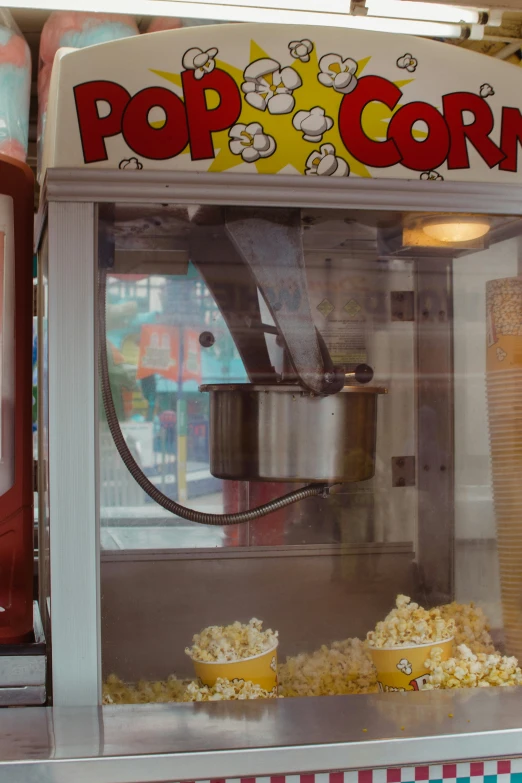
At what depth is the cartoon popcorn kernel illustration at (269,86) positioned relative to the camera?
119cm

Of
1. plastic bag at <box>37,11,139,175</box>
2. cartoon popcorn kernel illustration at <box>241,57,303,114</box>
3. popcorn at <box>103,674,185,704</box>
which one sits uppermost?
plastic bag at <box>37,11,139,175</box>

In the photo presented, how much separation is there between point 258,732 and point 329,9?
Answer: 109cm

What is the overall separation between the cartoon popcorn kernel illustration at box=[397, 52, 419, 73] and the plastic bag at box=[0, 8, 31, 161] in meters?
0.74

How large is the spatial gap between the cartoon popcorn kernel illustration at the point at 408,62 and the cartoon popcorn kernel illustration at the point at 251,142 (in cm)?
24

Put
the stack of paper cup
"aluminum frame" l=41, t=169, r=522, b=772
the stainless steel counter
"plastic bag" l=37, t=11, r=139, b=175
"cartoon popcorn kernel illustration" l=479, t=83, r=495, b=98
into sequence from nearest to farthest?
the stainless steel counter → "aluminum frame" l=41, t=169, r=522, b=772 → "cartoon popcorn kernel illustration" l=479, t=83, r=495, b=98 → the stack of paper cup → "plastic bag" l=37, t=11, r=139, b=175

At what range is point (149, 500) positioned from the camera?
154cm

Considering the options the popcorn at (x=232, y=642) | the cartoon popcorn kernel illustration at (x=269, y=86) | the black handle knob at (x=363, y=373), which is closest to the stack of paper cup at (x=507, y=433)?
the black handle knob at (x=363, y=373)

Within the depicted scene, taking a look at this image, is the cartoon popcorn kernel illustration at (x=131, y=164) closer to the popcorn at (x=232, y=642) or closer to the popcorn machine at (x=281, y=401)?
the popcorn machine at (x=281, y=401)

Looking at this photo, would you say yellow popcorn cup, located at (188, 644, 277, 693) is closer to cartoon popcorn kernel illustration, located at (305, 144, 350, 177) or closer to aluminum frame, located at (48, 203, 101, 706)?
aluminum frame, located at (48, 203, 101, 706)

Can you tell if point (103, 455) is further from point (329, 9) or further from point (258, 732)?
point (329, 9)

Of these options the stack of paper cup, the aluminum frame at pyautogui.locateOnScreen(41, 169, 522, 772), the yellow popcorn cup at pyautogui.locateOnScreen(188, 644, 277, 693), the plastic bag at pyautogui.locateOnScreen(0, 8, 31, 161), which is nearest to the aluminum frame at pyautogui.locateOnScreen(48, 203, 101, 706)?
the aluminum frame at pyautogui.locateOnScreen(41, 169, 522, 772)

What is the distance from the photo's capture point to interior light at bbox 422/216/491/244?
4.33 ft

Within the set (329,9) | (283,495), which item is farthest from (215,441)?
(329,9)

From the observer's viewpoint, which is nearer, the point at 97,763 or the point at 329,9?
the point at 97,763
